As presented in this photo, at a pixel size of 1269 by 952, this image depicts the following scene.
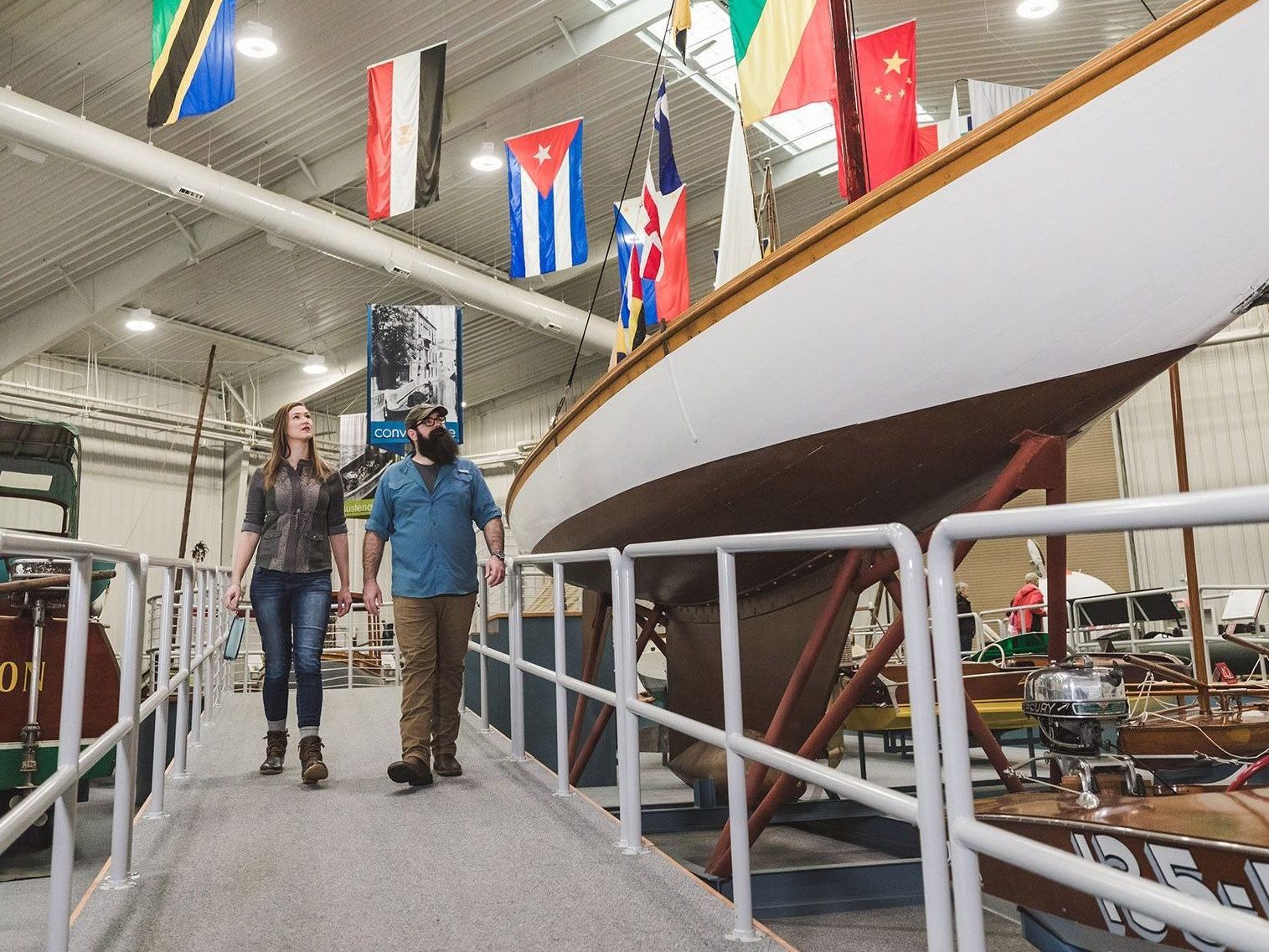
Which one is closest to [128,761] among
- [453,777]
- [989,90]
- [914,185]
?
[453,777]

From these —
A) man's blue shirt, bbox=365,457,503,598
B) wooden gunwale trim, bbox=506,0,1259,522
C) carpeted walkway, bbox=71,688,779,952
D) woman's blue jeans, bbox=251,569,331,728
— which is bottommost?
carpeted walkway, bbox=71,688,779,952

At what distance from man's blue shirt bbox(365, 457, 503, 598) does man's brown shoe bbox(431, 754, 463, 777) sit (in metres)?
0.69

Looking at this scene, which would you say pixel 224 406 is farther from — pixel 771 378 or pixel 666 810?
pixel 771 378

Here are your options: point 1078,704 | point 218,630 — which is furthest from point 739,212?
point 218,630

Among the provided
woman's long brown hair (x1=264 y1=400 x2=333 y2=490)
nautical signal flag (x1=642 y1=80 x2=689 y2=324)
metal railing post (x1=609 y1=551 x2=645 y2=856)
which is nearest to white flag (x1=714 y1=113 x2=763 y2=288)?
nautical signal flag (x1=642 y1=80 x2=689 y2=324)

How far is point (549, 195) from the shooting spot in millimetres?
8328

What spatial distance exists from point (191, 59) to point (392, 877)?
5.54 meters

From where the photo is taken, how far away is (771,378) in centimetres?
300

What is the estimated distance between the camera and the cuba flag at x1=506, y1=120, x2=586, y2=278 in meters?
8.27

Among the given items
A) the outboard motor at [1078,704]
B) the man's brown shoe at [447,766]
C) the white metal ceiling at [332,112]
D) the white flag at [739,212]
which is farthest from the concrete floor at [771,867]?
the white metal ceiling at [332,112]

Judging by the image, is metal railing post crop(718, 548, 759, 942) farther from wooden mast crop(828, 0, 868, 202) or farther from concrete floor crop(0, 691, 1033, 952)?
wooden mast crop(828, 0, 868, 202)

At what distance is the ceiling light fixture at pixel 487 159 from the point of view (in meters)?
10.6

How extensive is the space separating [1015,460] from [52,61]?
29.9 feet

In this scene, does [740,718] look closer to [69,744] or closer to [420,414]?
[69,744]
